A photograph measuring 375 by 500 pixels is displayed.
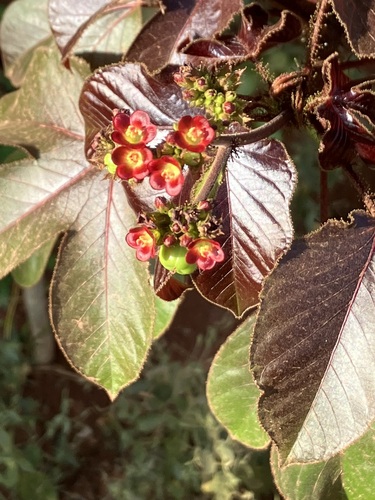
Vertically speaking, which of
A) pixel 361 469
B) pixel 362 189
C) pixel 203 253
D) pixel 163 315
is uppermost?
pixel 203 253

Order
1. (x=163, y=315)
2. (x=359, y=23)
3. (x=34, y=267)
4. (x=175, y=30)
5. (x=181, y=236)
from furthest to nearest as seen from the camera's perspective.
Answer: (x=34, y=267)
(x=163, y=315)
(x=175, y=30)
(x=359, y=23)
(x=181, y=236)

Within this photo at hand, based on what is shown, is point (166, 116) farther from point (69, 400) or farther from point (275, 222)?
point (69, 400)

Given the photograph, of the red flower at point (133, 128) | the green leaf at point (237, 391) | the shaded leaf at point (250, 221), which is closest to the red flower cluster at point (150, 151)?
the red flower at point (133, 128)

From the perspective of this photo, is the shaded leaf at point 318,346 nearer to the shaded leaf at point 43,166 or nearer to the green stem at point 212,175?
the green stem at point 212,175

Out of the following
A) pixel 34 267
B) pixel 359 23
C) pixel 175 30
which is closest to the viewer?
pixel 359 23

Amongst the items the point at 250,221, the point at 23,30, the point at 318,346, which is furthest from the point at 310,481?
the point at 23,30

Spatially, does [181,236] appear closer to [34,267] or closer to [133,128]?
[133,128]
